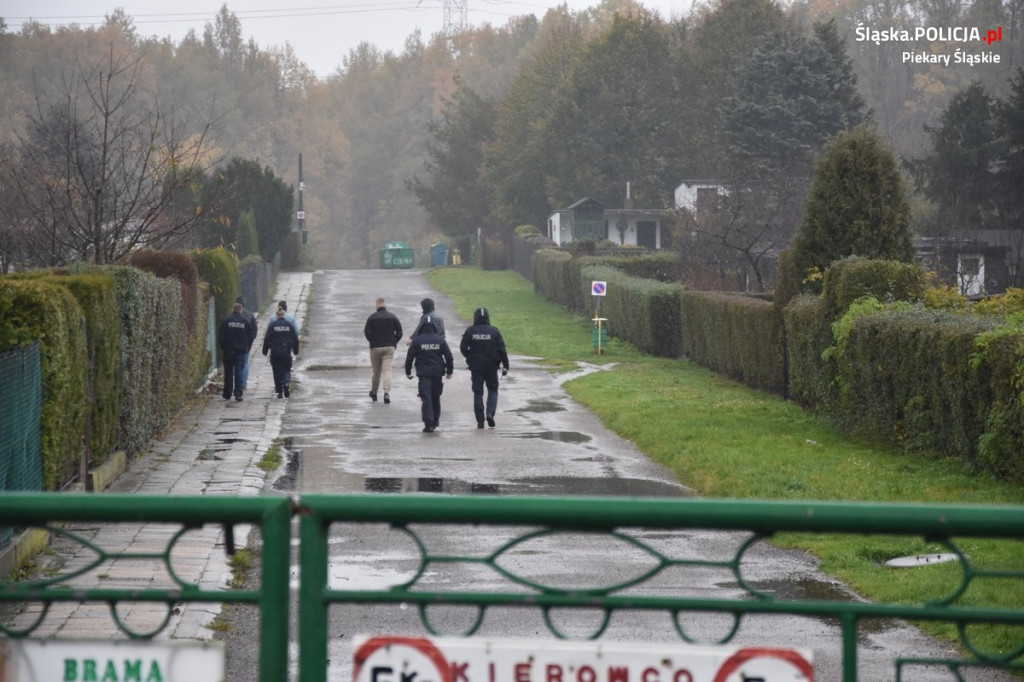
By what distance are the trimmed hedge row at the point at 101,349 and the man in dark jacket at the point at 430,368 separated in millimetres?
3454

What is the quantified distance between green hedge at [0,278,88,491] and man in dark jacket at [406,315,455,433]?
26.7 ft

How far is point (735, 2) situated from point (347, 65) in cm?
6524

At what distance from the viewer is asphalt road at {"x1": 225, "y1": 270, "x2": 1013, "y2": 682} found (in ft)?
27.8

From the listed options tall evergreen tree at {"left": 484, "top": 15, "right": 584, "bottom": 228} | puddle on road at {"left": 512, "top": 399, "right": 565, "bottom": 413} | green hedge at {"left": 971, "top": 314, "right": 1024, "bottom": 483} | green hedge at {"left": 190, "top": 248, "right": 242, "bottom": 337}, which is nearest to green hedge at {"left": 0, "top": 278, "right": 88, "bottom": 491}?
green hedge at {"left": 971, "top": 314, "right": 1024, "bottom": 483}

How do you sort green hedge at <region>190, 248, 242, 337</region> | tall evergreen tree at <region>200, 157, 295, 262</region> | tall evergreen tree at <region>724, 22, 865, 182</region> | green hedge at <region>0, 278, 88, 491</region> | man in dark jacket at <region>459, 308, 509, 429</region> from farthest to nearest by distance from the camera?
tall evergreen tree at <region>724, 22, 865, 182</region>
tall evergreen tree at <region>200, 157, 295, 262</region>
green hedge at <region>190, 248, 242, 337</region>
man in dark jacket at <region>459, 308, 509, 429</region>
green hedge at <region>0, 278, 88, 491</region>

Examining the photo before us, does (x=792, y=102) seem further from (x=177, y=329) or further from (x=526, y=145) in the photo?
(x=177, y=329)

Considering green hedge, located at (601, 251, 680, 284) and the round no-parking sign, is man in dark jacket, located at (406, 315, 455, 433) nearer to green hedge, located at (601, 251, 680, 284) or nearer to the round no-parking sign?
the round no-parking sign

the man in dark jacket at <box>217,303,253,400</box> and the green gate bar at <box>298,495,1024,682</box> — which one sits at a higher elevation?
the green gate bar at <box>298,495,1024,682</box>

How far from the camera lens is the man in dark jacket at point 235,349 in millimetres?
25391

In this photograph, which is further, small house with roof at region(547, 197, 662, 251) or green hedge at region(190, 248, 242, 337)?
small house with roof at region(547, 197, 662, 251)

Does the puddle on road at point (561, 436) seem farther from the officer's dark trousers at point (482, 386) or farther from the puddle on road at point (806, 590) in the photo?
the puddle on road at point (806, 590)

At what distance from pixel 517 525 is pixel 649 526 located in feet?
0.96

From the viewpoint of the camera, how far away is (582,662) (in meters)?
3.24

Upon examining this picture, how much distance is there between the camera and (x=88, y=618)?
→ 27.0ft
